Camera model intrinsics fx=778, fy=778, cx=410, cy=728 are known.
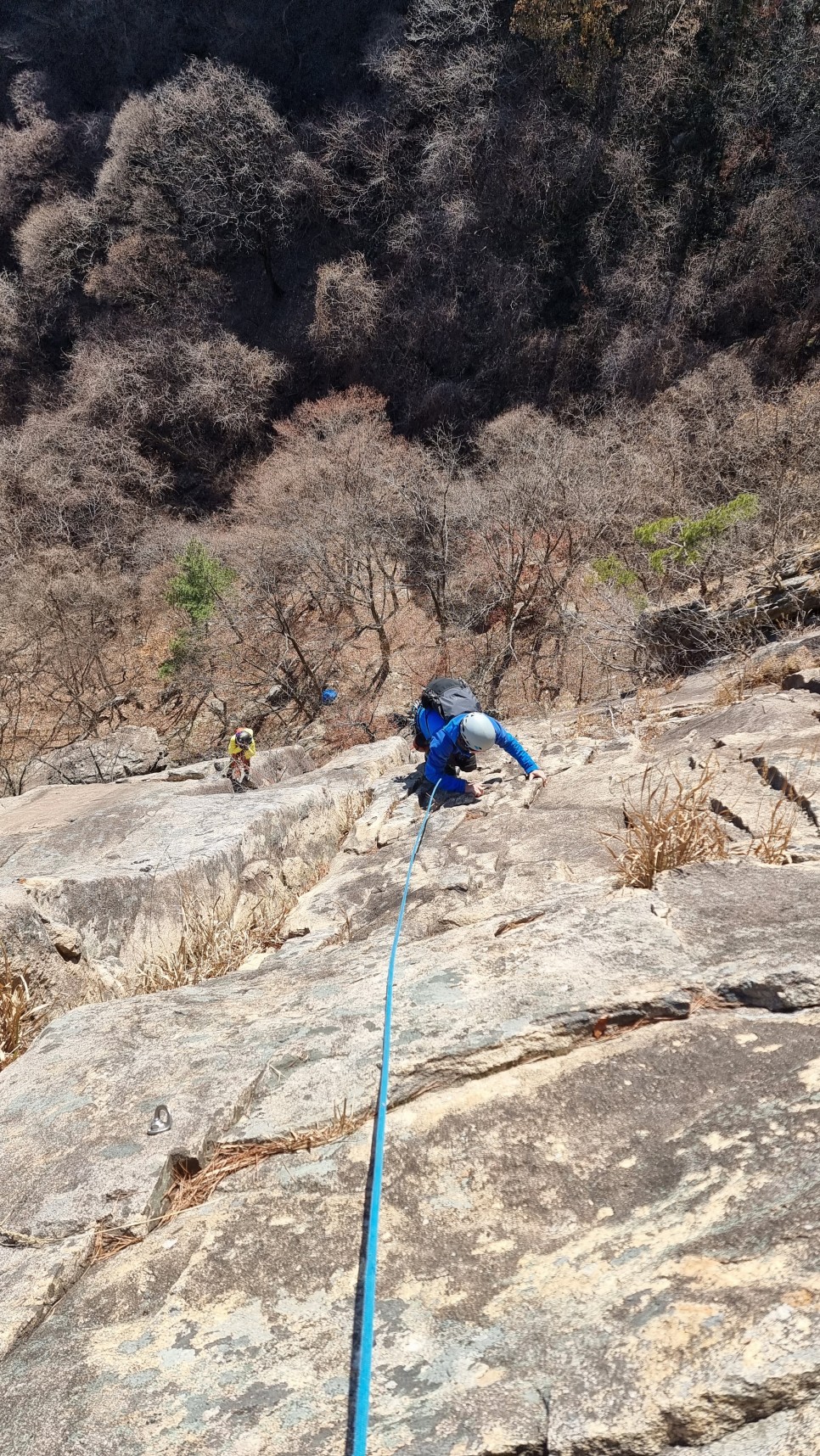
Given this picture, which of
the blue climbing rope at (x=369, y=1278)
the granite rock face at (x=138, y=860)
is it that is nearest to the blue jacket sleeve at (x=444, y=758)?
the granite rock face at (x=138, y=860)

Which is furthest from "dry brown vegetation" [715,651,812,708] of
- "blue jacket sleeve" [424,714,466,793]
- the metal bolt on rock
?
the metal bolt on rock

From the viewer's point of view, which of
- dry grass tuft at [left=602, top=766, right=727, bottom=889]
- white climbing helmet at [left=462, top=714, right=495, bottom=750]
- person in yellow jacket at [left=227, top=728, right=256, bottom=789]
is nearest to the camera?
dry grass tuft at [left=602, top=766, right=727, bottom=889]

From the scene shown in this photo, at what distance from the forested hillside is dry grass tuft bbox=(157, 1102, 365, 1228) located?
34.7 ft

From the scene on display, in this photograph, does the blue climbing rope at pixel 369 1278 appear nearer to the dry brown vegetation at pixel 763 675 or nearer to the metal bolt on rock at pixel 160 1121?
the metal bolt on rock at pixel 160 1121

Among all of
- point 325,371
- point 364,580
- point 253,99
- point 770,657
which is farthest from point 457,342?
point 770,657

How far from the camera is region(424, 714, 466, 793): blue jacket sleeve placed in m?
5.38

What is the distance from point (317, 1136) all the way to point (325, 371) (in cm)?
2732

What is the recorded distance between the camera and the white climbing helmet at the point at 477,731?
Answer: 17.2ft

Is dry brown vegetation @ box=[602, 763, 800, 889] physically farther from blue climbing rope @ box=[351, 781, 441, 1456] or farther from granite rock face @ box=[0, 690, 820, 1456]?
blue climbing rope @ box=[351, 781, 441, 1456]

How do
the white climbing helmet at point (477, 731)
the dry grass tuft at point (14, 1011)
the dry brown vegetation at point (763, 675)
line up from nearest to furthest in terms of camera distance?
the dry grass tuft at point (14, 1011) < the white climbing helmet at point (477, 731) < the dry brown vegetation at point (763, 675)

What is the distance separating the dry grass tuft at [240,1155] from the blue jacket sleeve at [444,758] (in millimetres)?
3425

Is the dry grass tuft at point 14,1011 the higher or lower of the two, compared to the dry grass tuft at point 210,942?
higher

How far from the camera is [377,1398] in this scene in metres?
1.45

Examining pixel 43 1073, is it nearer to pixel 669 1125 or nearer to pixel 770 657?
pixel 669 1125
